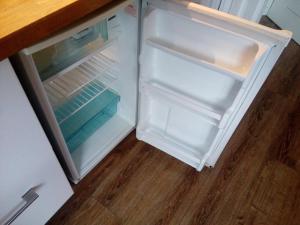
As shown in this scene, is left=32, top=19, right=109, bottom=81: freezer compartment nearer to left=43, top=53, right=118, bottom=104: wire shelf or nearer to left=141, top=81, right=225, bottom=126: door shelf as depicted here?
left=43, top=53, right=118, bottom=104: wire shelf

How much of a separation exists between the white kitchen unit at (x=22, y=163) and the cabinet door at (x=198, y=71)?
1.60 feet

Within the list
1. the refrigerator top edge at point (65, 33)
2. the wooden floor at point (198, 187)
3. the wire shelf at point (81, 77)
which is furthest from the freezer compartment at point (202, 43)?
the wooden floor at point (198, 187)

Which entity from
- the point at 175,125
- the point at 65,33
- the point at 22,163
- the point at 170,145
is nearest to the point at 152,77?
the point at 175,125

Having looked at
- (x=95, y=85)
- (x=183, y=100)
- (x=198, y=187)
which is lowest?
(x=198, y=187)

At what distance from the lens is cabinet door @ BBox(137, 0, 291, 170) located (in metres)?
0.75

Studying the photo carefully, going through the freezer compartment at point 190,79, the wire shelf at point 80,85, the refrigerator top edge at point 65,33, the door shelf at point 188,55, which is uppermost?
the refrigerator top edge at point 65,33

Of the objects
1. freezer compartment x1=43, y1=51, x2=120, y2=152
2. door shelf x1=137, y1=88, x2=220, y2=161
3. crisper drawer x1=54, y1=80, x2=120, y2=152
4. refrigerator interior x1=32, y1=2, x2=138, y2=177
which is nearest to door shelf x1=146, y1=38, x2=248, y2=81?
refrigerator interior x1=32, y1=2, x2=138, y2=177

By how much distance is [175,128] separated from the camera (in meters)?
1.25

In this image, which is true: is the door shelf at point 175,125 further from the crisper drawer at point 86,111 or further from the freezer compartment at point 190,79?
the crisper drawer at point 86,111

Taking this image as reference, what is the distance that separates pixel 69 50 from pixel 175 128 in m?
0.61

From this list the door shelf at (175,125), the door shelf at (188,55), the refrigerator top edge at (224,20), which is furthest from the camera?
the door shelf at (175,125)

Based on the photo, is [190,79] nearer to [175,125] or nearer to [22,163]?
[175,125]

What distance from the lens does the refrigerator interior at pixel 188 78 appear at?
0.81 m

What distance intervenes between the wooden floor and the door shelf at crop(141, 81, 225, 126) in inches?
14.6
